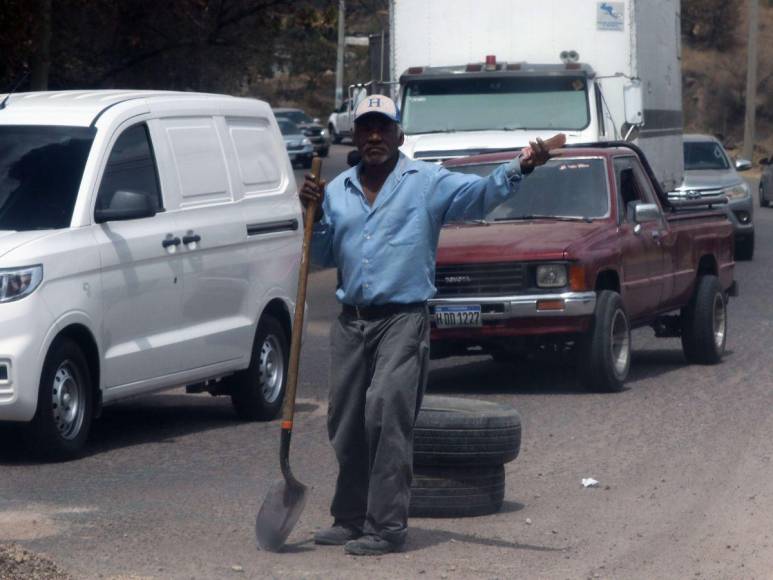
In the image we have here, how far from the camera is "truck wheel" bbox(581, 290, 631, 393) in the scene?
1152 centimetres

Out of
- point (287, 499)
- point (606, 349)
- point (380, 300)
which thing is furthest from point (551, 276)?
point (287, 499)

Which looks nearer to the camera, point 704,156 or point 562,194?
point 562,194

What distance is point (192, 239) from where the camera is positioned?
31.9 feet

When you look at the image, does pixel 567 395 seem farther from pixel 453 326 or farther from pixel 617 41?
pixel 617 41

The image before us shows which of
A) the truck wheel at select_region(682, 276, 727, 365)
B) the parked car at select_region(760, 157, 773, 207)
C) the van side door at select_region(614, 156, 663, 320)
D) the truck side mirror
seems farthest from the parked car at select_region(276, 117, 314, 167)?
the van side door at select_region(614, 156, 663, 320)

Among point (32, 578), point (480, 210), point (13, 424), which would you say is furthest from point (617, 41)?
point (32, 578)

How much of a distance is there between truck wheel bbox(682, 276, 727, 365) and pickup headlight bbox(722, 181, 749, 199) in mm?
9430

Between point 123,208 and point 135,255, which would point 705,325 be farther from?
point 123,208

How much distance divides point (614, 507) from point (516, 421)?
2.56ft

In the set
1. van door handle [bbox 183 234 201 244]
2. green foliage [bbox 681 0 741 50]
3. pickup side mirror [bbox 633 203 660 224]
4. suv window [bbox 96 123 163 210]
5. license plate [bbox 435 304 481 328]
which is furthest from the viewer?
green foliage [bbox 681 0 741 50]

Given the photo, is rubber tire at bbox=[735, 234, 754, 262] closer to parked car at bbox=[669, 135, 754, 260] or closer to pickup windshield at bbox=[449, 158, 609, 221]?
parked car at bbox=[669, 135, 754, 260]

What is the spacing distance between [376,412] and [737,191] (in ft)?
57.3

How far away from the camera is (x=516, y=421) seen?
24.4 ft

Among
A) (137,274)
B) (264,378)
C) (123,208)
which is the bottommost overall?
(264,378)
